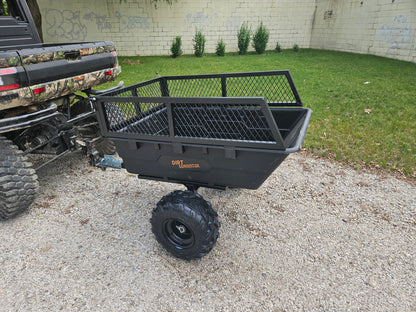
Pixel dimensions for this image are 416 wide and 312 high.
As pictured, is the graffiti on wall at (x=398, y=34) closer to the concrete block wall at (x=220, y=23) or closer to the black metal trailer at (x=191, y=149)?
the concrete block wall at (x=220, y=23)

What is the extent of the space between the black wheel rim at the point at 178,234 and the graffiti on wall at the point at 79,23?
13362 mm

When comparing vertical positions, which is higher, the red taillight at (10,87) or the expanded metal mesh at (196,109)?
the red taillight at (10,87)

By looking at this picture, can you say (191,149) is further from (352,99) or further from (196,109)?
(352,99)

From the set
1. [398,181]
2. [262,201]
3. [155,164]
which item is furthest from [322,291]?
[398,181]

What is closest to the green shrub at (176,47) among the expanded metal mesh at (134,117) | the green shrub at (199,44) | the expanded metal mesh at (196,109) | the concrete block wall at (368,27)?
the green shrub at (199,44)

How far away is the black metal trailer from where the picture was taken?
6.30ft

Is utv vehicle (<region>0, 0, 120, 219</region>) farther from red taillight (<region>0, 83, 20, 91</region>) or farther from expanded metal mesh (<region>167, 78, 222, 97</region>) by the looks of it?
expanded metal mesh (<region>167, 78, 222, 97</region>)

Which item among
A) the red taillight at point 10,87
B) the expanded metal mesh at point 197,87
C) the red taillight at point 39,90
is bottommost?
the expanded metal mesh at point 197,87

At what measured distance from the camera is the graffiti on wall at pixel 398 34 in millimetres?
10188

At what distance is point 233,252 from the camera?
251 centimetres

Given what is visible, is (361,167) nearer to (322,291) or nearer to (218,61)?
(322,291)

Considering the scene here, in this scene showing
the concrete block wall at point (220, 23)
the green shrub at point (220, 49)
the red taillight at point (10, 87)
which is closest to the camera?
the red taillight at point (10, 87)

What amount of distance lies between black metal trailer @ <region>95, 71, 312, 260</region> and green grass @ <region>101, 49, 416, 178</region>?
2.21m

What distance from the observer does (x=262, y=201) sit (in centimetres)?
321
